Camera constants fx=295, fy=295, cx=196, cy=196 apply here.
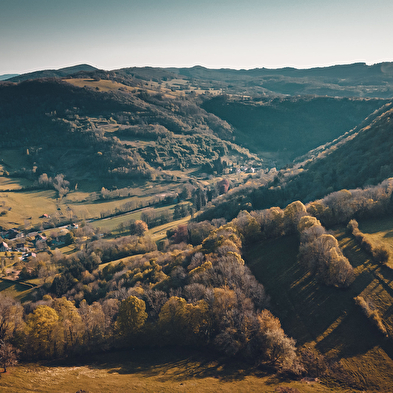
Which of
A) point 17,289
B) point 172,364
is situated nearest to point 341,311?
point 172,364

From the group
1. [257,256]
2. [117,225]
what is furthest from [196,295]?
[117,225]

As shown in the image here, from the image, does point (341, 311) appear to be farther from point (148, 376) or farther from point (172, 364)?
point (148, 376)

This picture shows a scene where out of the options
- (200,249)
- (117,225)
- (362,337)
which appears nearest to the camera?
(362,337)

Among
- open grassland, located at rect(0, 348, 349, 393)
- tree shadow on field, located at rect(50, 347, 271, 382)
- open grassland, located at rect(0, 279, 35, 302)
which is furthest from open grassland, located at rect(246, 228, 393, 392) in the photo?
open grassland, located at rect(0, 279, 35, 302)

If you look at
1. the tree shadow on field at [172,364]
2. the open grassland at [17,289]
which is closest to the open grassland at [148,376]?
the tree shadow on field at [172,364]

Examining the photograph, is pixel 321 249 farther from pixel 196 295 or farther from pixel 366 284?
pixel 196 295

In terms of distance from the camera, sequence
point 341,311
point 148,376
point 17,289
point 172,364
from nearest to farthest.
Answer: point 148,376 → point 172,364 → point 341,311 → point 17,289
